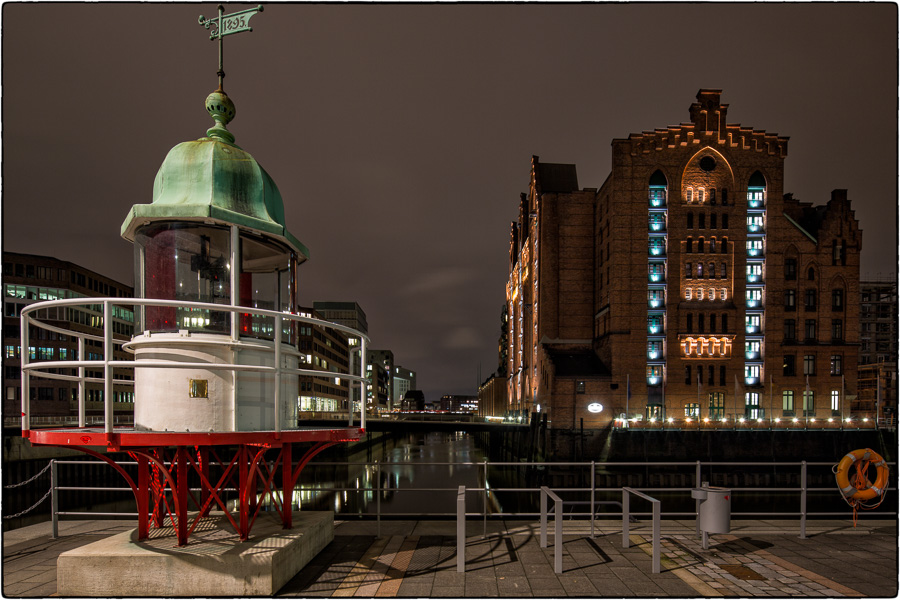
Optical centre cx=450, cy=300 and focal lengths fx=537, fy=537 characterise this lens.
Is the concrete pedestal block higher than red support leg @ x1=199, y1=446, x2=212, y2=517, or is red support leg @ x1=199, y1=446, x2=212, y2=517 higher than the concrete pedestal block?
red support leg @ x1=199, y1=446, x2=212, y2=517

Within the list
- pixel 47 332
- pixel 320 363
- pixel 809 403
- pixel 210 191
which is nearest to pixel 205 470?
pixel 210 191

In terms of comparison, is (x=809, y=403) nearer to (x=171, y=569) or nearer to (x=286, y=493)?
(x=286, y=493)

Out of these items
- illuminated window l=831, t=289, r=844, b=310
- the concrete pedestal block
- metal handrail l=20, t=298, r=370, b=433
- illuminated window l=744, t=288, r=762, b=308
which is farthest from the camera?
illuminated window l=831, t=289, r=844, b=310

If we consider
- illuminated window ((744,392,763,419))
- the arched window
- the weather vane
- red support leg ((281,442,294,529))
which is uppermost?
the arched window

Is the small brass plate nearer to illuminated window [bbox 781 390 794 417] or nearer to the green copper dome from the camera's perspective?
the green copper dome

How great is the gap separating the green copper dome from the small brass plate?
7.64 feet

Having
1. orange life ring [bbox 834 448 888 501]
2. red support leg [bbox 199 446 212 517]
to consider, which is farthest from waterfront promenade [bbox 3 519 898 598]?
red support leg [bbox 199 446 212 517]

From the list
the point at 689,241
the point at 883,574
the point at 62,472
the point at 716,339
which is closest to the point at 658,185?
the point at 689,241

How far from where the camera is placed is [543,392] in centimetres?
6619

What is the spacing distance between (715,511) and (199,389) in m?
8.86

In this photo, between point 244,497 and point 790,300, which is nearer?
point 244,497

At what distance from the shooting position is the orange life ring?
11117 mm

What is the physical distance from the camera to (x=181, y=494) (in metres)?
7.64

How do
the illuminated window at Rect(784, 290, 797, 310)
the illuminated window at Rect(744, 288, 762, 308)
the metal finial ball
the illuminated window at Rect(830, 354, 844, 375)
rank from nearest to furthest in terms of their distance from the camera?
the metal finial ball, the illuminated window at Rect(744, 288, 762, 308), the illuminated window at Rect(830, 354, 844, 375), the illuminated window at Rect(784, 290, 797, 310)
